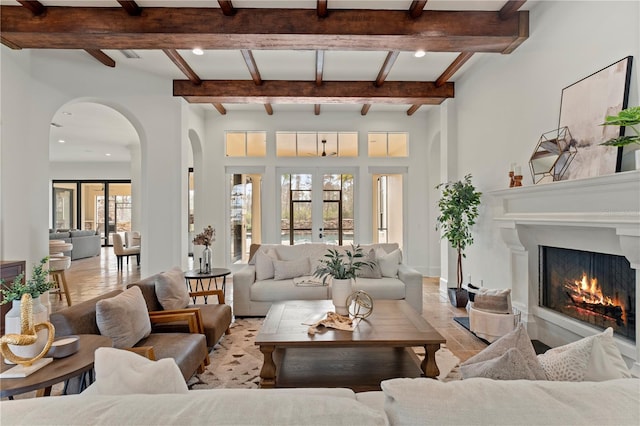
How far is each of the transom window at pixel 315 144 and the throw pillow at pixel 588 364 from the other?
6.11 metres

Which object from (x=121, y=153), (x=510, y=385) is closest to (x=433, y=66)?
(x=510, y=385)

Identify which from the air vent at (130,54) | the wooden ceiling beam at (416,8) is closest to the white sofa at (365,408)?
the wooden ceiling beam at (416,8)

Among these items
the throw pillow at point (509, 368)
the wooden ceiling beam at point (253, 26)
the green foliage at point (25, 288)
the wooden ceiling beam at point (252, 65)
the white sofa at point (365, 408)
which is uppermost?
the wooden ceiling beam at point (252, 65)

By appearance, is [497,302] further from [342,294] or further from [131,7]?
[131,7]

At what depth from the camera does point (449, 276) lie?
5.61 metres

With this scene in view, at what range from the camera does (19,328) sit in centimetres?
169

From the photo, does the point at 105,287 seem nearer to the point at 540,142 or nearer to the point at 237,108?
the point at 237,108

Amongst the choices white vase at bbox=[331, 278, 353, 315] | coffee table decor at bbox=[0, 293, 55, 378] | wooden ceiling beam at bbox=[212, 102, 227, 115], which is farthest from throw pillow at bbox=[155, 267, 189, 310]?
wooden ceiling beam at bbox=[212, 102, 227, 115]

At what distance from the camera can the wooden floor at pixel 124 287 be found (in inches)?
138

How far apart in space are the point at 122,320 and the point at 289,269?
2365 mm

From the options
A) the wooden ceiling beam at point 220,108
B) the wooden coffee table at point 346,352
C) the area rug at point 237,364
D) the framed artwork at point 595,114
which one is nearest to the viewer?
the wooden coffee table at point 346,352

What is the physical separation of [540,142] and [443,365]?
2351 millimetres

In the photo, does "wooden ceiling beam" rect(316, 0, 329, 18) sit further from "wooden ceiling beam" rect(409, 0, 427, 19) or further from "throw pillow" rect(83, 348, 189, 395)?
"throw pillow" rect(83, 348, 189, 395)

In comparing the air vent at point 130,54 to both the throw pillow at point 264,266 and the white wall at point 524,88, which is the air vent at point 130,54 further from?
the white wall at point 524,88
